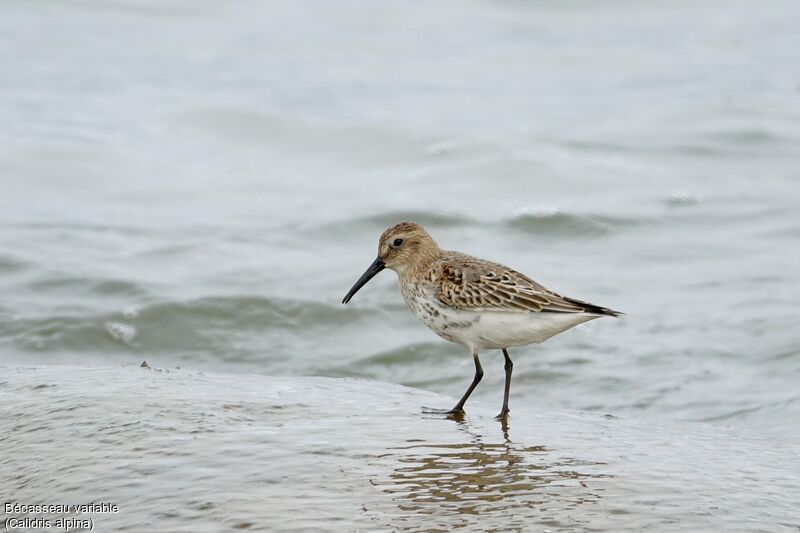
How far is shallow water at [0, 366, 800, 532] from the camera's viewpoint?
15.1 ft

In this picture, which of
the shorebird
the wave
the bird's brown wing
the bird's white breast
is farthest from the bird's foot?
the wave

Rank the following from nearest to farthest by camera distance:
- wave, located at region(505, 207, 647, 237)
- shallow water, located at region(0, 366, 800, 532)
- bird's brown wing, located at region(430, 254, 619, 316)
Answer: shallow water, located at region(0, 366, 800, 532) → bird's brown wing, located at region(430, 254, 619, 316) → wave, located at region(505, 207, 647, 237)

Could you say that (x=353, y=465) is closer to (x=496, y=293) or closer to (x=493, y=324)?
(x=493, y=324)

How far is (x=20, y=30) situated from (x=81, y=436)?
18.6 meters

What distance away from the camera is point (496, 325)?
21.5ft

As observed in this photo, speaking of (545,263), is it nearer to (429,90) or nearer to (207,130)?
(207,130)

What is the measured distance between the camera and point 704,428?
6.92 meters

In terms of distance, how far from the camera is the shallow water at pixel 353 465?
182 inches

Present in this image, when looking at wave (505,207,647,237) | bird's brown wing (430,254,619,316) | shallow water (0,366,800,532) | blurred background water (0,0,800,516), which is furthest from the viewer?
wave (505,207,647,237)

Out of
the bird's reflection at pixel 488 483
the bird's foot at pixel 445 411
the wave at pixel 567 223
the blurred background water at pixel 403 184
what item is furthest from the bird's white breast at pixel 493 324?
the wave at pixel 567 223

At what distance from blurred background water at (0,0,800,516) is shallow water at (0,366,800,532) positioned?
3.92 feet

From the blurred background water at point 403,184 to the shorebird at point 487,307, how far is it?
25.7 inches

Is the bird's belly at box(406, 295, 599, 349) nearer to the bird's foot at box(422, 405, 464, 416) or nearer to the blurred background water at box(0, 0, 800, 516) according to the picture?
the bird's foot at box(422, 405, 464, 416)

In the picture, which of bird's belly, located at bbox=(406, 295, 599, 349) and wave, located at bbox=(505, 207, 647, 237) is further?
wave, located at bbox=(505, 207, 647, 237)
